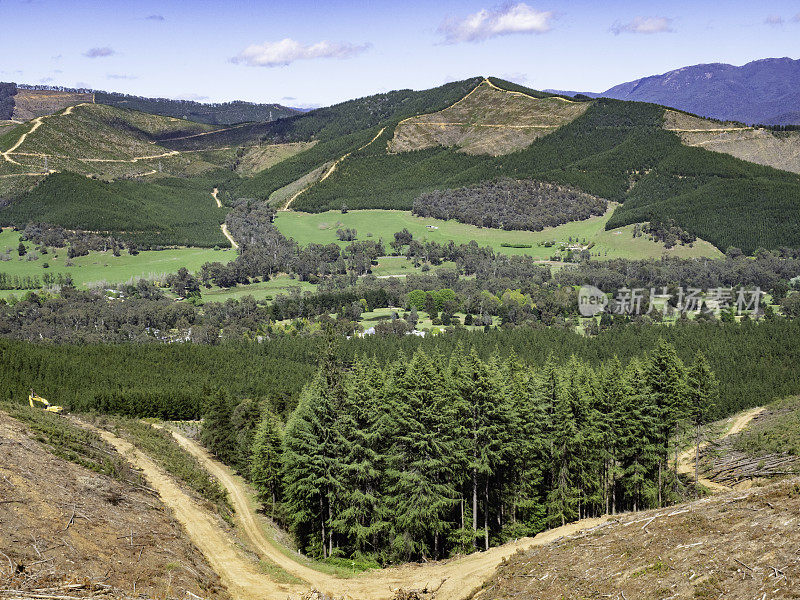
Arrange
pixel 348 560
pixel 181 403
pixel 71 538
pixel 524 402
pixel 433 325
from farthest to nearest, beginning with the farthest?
pixel 433 325 → pixel 181 403 → pixel 524 402 → pixel 348 560 → pixel 71 538

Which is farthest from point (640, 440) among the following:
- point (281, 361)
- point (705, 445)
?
point (281, 361)

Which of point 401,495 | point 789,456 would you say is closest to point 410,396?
point 401,495

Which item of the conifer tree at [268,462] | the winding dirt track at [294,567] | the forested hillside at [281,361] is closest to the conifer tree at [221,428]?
the forested hillside at [281,361]

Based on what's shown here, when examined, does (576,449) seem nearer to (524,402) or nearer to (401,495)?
(524,402)

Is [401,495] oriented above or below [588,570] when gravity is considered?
below

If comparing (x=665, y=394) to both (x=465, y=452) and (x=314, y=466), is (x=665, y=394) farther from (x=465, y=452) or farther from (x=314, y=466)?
(x=314, y=466)

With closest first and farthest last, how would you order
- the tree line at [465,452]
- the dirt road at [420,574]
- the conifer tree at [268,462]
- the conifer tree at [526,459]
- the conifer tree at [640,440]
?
the dirt road at [420,574] → the tree line at [465,452] → the conifer tree at [526,459] → the conifer tree at [640,440] → the conifer tree at [268,462]

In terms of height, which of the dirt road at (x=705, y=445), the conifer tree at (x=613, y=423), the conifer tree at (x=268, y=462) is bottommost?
A: the dirt road at (x=705, y=445)

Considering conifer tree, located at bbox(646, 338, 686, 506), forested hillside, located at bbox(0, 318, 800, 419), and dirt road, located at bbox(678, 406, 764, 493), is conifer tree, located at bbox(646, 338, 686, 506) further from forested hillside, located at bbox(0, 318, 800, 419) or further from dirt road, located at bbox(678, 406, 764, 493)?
forested hillside, located at bbox(0, 318, 800, 419)

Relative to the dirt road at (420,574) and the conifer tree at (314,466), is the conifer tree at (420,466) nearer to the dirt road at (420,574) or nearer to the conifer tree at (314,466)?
the dirt road at (420,574)
